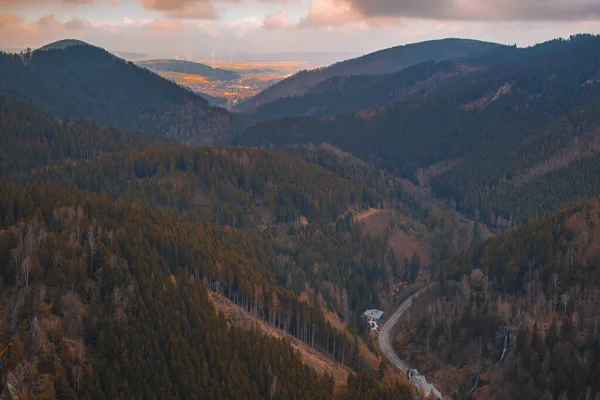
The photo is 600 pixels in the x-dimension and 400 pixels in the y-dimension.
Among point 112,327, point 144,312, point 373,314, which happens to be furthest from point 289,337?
point 373,314

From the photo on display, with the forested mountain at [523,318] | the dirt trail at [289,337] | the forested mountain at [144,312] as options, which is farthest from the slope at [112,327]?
the forested mountain at [523,318]

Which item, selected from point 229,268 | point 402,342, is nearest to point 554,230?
point 402,342

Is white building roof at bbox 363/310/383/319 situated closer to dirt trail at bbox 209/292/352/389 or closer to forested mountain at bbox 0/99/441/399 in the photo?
forested mountain at bbox 0/99/441/399

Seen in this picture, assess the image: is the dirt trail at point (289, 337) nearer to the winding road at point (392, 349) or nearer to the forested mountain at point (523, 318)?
the winding road at point (392, 349)

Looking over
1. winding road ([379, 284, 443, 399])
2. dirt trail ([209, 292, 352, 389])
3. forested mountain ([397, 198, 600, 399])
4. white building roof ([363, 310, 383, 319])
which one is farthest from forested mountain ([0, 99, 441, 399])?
forested mountain ([397, 198, 600, 399])

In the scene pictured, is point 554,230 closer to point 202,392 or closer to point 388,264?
point 388,264
